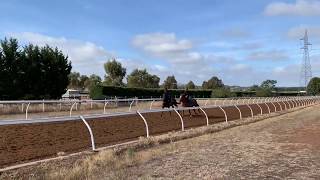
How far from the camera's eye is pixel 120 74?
103688 mm

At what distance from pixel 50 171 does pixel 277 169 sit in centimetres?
434

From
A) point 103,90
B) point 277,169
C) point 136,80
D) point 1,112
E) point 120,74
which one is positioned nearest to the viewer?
A: point 277,169

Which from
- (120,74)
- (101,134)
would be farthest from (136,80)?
(101,134)

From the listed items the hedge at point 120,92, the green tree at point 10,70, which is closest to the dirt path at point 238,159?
the green tree at point 10,70

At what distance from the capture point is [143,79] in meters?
113

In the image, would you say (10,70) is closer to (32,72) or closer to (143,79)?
(32,72)

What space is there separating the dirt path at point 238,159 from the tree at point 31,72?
98.1 ft

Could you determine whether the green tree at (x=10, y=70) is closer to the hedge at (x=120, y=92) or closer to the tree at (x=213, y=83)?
the hedge at (x=120, y=92)

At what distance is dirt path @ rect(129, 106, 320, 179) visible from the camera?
33.1 feet

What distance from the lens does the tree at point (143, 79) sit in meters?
110

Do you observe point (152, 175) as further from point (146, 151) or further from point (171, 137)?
point (171, 137)

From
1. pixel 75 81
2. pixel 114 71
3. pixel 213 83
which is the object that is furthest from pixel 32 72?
pixel 213 83

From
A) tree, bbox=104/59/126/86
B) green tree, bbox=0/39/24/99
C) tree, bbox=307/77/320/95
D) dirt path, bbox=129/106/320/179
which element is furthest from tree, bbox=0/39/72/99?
tree, bbox=307/77/320/95

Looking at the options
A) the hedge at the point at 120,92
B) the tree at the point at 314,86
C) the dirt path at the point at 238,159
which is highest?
the tree at the point at 314,86
